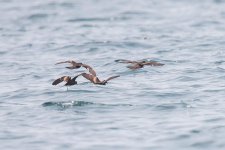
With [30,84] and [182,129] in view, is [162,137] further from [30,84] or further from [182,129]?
[30,84]

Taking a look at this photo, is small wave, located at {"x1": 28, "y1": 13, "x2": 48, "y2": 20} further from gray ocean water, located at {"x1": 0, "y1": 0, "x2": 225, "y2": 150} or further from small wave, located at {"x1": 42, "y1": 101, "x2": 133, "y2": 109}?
small wave, located at {"x1": 42, "y1": 101, "x2": 133, "y2": 109}

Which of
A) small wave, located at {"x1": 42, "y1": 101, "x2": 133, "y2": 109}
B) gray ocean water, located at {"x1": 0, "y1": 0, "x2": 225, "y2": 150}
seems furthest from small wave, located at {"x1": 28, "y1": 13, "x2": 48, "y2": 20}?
small wave, located at {"x1": 42, "y1": 101, "x2": 133, "y2": 109}

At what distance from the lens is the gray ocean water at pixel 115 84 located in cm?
1220

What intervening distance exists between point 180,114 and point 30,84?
498 cm

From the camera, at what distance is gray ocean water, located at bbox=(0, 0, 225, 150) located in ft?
40.0

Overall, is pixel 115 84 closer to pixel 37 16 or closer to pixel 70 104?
pixel 70 104

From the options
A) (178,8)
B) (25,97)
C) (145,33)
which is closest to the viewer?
(25,97)

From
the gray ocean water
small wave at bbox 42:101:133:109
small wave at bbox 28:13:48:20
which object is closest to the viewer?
the gray ocean water

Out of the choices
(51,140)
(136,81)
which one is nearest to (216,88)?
(136,81)

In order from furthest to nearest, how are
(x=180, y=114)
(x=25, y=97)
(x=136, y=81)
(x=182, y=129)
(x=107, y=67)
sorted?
(x=107, y=67) → (x=136, y=81) → (x=25, y=97) → (x=180, y=114) → (x=182, y=129)

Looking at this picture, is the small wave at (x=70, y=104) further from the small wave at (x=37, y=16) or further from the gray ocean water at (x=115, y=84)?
the small wave at (x=37, y=16)

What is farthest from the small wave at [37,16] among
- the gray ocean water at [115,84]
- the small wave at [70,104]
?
the small wave at [70,104]

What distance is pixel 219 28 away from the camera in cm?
2711

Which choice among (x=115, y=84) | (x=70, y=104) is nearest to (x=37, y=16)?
(x=115, y=84)
